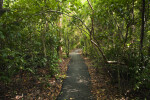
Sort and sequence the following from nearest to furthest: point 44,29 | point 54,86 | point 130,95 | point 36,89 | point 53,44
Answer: point 130,95, point 36,89, point 54,86, point 44,29, point 53,44

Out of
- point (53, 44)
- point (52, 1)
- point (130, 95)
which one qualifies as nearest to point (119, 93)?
point (130, 95)

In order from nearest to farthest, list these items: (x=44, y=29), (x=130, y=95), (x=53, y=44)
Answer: (x=130, y=95) → (x=44, y=29) → (x=53, y=44)

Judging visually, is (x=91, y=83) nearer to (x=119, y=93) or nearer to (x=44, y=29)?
(x=119, y=93)

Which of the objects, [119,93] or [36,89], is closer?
[119,93]

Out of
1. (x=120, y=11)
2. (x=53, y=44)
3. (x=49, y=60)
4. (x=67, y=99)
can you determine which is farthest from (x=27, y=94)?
(x=120, y=11)

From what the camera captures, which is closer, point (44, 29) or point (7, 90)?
point (7, 90)

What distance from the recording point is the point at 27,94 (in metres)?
4.07

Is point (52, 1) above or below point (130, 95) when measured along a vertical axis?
above

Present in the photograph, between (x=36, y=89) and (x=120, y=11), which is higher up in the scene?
(x=120, y=11)

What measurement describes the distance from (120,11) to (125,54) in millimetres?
1856

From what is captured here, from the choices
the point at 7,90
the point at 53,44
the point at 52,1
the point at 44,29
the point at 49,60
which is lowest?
the point at 7,90

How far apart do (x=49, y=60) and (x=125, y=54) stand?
4305mm

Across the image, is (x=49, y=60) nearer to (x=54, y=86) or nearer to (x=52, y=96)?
(x=54, y=86)

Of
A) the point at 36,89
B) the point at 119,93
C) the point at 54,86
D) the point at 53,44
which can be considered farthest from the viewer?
the point at 53,44
